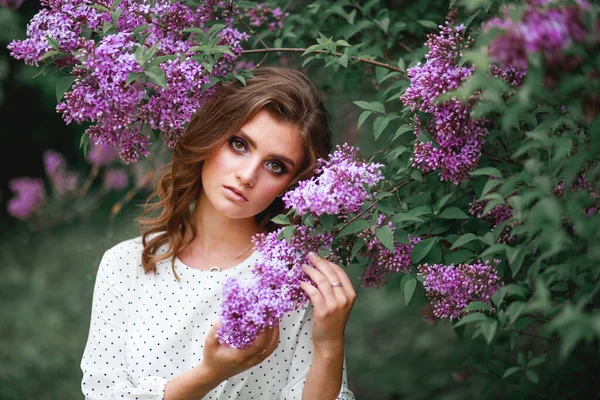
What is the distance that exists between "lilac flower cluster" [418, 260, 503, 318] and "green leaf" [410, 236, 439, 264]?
29 mm

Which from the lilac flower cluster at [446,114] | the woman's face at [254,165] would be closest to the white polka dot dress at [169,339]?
the woman's face at [254,165]

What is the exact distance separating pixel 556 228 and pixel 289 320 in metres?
1.08

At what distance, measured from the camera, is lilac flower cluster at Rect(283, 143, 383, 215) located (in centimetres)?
146

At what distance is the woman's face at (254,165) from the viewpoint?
1.81 m

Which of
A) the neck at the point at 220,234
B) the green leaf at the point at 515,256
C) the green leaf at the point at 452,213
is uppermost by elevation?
the green leaf at the point at 515,256

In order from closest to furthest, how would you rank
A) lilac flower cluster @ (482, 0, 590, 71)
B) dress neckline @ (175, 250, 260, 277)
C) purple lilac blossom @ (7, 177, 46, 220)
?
lilac flower cluster @ (482, 0, 590, 71)
dress neckline @ (175, 250, 260, 277)
purple lilac blossom @ (7, 177, 46, 220)

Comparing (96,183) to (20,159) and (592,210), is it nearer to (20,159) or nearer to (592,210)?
(20,159)

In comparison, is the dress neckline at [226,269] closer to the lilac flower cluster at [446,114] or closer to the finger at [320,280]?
the finger at [320,280]

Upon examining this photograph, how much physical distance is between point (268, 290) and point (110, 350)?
0.79 metres

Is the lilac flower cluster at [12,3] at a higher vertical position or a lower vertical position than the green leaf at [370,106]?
lower

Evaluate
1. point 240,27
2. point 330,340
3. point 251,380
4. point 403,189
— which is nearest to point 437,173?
point 403,189

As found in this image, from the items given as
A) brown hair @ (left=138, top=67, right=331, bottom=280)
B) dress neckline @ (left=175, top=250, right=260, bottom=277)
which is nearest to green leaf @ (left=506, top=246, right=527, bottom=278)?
brown hair @ (left=138, top=67, right=331, bottom=280)

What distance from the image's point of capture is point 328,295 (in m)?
1.61

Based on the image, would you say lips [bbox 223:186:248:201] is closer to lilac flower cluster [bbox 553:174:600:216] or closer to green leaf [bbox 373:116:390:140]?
green leaf [bbox 373:116:390:140]
